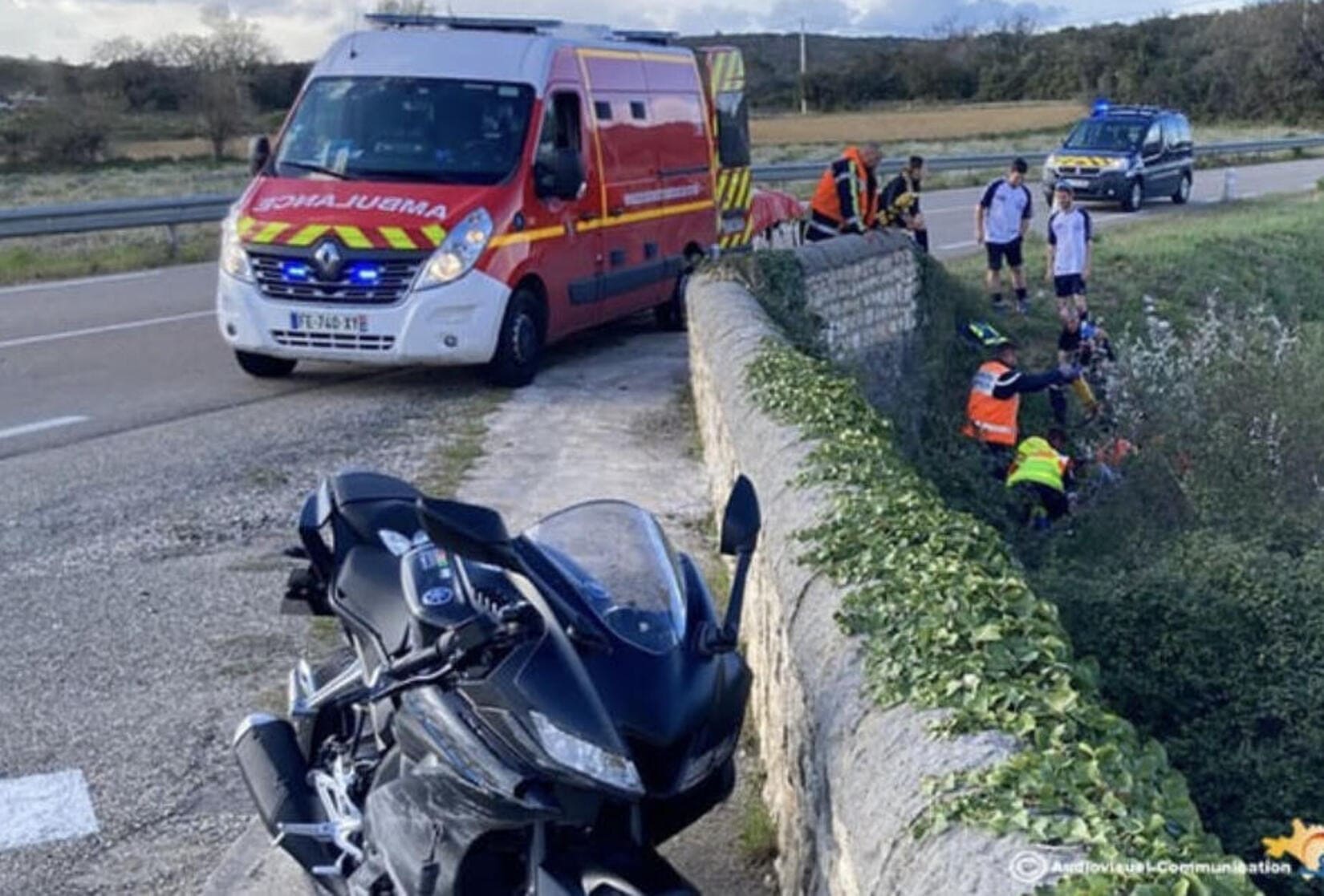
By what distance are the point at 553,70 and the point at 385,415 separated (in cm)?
325

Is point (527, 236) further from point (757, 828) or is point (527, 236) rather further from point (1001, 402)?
point (757, 828)

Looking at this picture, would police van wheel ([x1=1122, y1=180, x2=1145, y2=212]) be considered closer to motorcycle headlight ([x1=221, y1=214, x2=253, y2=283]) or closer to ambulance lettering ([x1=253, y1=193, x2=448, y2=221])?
ambulance lettering ([x1=253, y1=193, x2=448, y2=221])

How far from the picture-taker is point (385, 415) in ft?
35.1

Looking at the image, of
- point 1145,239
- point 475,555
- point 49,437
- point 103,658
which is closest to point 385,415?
point 49,437

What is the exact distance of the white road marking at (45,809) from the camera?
480cm

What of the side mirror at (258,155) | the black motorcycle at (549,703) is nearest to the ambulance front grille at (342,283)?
the side mirror at (258,155)

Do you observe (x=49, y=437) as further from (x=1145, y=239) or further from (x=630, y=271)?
(x=1145, y=239)

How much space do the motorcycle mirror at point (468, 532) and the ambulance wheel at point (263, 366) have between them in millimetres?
9305

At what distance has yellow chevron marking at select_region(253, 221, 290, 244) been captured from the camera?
11.1 m

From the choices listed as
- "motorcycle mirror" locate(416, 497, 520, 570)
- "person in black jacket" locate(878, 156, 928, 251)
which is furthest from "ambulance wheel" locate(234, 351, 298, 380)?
"motorcycle mirror" locate(416, 497, 520, 570)

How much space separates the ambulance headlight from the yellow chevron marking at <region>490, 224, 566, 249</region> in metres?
0.12

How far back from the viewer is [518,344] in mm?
11555

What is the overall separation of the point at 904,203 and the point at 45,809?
15299mm

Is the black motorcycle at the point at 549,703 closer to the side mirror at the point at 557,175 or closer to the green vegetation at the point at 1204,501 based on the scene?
the green vegetation at the point at 1204,501
